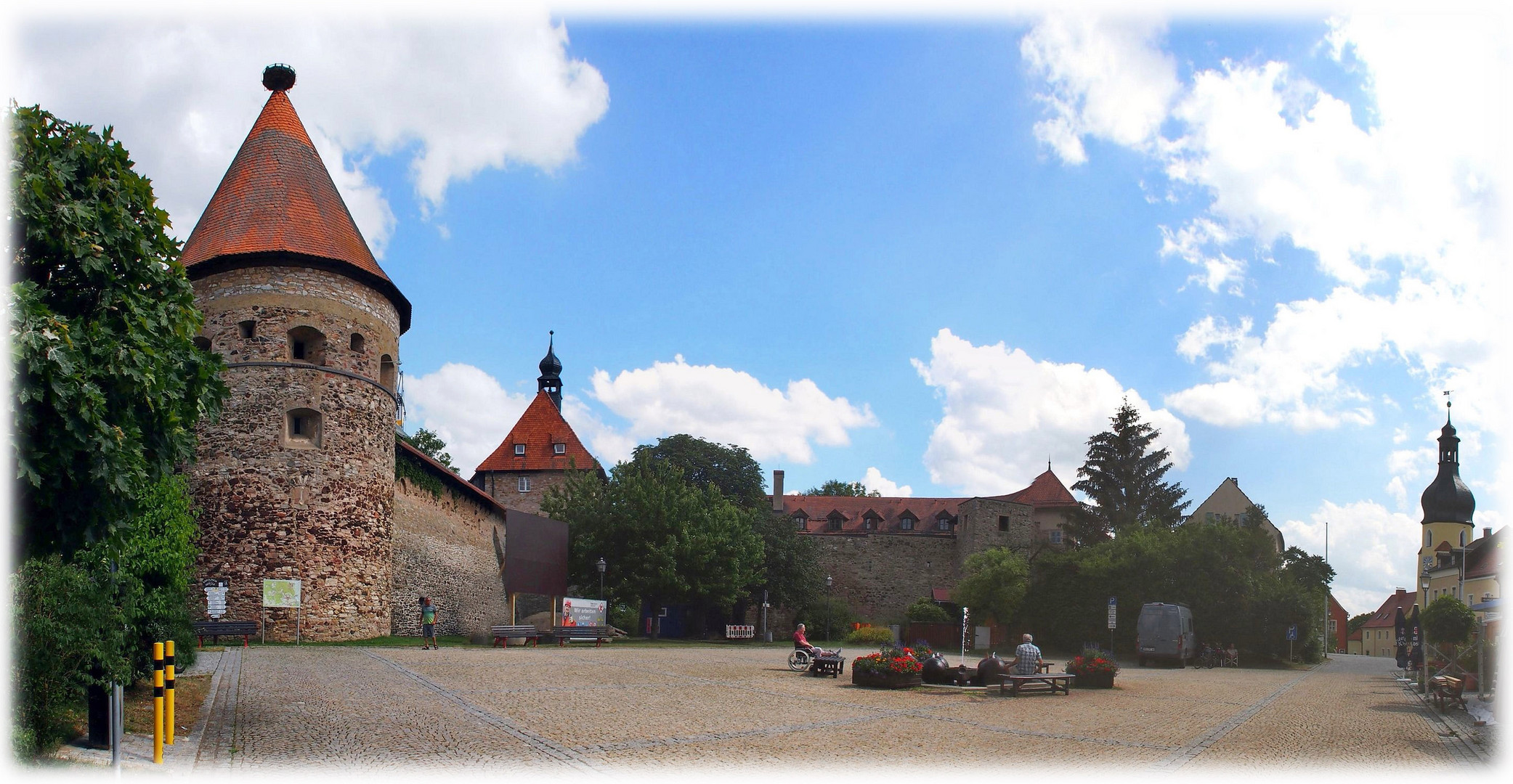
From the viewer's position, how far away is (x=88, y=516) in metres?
8.31

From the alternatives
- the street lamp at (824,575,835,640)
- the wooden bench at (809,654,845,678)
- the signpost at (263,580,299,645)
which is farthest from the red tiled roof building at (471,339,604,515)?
the wooden bench at (809,654,845,678)

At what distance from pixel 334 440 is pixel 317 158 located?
868 cm

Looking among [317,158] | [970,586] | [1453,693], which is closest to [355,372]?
[317,158]

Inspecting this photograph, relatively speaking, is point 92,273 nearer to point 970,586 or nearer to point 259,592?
point 259,592

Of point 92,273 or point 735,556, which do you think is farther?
point 735,556

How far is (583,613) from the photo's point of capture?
31.0 metres

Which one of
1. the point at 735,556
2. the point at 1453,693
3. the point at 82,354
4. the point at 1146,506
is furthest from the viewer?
the point at 1146,506

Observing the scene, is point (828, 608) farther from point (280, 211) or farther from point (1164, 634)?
point (280, 211)

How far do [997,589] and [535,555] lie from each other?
21445mm

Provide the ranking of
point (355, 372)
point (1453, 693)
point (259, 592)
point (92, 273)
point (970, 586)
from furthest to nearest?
point (970, 586) < point (355, 372) < point (259, 592) < point (1453, 693) < point (92, 273)

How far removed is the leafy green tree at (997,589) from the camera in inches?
1778

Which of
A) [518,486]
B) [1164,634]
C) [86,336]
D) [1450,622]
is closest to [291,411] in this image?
[86,336]

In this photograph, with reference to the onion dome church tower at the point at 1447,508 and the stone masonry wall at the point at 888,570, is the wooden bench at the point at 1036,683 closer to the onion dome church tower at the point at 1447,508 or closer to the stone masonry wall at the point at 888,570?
the stone masonry wall at the point at 888,570

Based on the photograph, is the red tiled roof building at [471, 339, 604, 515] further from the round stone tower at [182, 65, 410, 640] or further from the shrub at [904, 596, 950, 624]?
the round stone tower at [182, 65, 410, 640]
